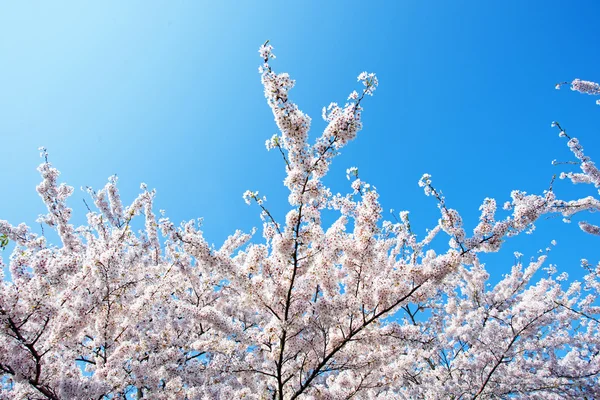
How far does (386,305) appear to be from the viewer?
582cm

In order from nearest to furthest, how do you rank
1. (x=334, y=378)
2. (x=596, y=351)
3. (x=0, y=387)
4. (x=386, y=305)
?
(x=0, y=387) < (x=386, y=305) < (x=334, y=378) < (x=596, y=351)

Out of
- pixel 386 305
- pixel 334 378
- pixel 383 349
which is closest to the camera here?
pixel 386 305

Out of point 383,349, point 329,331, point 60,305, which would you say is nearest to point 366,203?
point 329,331

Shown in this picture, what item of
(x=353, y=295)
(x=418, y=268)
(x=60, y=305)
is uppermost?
(x=418, y=268)

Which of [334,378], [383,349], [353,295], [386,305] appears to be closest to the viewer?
[386,305]

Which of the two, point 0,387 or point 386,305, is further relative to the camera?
point 386,305

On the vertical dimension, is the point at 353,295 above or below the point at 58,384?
above

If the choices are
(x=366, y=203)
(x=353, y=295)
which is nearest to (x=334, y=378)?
(x=353, y=295)

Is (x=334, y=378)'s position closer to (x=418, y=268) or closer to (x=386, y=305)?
(x=386, y=305)

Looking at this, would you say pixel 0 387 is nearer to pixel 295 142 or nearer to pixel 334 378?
pixel 295 142

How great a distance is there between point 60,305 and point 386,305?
5.37 metres

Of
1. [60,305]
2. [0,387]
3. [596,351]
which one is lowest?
[0,387]

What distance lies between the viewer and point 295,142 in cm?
495

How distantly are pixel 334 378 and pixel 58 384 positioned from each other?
6059 millimetres
